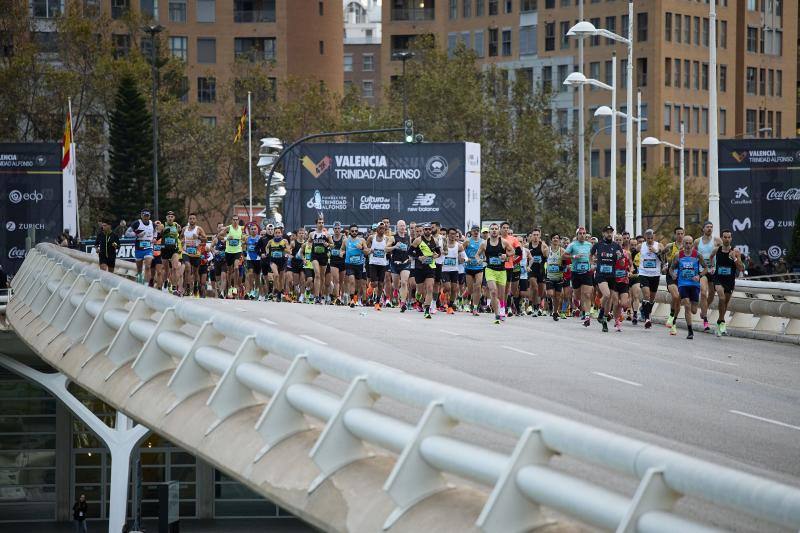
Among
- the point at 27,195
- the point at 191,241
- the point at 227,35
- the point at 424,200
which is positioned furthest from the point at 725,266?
the point at 227,35

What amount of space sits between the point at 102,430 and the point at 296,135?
5022cm

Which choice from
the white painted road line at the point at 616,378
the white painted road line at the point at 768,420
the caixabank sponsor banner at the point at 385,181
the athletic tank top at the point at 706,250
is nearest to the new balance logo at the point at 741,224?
the athletic tank top at the point at 706,250

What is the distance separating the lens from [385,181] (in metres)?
52.1

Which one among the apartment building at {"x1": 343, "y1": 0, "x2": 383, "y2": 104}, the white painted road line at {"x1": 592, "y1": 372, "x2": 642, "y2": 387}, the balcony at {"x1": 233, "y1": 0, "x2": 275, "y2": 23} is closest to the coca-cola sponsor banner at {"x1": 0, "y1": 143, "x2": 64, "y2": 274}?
the white painted road line at {"x1": 592, "y1": 372, "x2": 642, "y2": 387}

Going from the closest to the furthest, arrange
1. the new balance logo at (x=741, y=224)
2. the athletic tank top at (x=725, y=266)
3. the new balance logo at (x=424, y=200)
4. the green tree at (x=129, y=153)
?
the athletic tank top at (x=725, y=266), the new balance logo at (x=741, y=224), the new balance logo at (x=424, y=200), the green tree at (x=129, y=153)

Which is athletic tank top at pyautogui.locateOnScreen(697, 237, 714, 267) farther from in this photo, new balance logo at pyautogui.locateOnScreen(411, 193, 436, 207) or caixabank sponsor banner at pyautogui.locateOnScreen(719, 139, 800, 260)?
new balance logo at pyautogui.locateOnScreen(411, 193, 436, 207)

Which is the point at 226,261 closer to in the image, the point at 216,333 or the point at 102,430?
the point at 102,430

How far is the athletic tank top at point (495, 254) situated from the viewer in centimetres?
2777

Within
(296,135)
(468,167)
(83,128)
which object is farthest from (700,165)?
(468,167)

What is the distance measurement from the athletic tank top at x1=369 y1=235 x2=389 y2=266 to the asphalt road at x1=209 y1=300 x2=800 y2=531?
2570mm

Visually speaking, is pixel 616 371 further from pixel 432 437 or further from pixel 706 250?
pixel 432 437

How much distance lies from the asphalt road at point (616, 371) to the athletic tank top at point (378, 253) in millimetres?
2570

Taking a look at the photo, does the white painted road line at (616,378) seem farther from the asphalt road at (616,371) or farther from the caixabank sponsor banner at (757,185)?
the caixabank sponsor banner at (757,185)

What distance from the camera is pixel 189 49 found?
102125 millimetres
